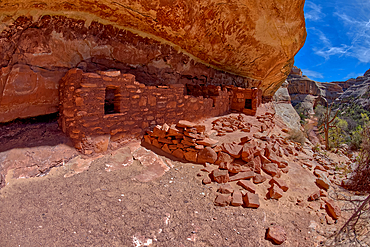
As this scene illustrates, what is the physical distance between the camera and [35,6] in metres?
3.51

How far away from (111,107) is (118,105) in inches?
41.9

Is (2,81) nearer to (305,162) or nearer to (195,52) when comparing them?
(195,52)

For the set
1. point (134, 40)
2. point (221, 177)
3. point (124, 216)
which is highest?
point (134, 40)

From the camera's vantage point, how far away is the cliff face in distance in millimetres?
3463

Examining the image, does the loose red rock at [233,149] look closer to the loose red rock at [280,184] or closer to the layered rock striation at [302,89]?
the loose red rock at [280,184]

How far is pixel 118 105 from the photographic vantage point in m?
3.90

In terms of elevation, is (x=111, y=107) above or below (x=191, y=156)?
above

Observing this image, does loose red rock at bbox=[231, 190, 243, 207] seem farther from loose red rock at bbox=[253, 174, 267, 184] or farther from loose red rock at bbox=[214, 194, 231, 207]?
loose red rock at bbox=[253, 174, 267, 184]

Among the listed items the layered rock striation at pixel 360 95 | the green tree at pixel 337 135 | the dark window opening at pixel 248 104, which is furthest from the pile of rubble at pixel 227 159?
the layered rock striation at pixel 360 95

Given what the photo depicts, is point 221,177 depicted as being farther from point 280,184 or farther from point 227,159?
point 280,184

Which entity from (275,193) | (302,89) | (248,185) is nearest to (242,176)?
(248,185)

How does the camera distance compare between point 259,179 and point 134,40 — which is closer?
point 259,179

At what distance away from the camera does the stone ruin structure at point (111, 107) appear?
3379mm

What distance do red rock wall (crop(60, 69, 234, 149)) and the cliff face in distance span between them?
2.19 feet
